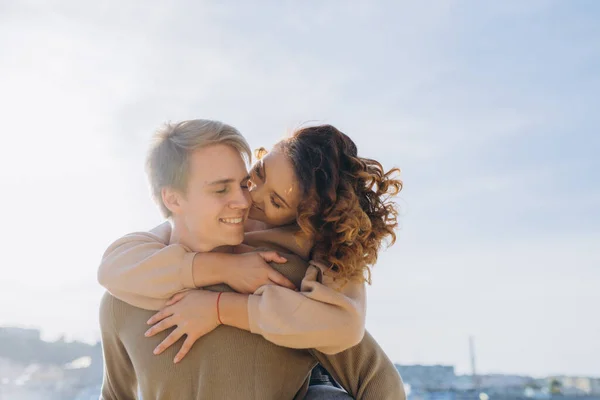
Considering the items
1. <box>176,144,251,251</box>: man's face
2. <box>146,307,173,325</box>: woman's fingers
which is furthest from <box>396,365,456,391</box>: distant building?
<box>146,307,173,325</box>: woman's fingers

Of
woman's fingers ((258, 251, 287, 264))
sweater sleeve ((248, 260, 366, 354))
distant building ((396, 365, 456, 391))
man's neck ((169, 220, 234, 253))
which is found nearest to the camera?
sweater sleeve ((248, 260, 366, 354))

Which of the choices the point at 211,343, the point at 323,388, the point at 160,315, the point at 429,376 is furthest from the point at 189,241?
the point at 429,376

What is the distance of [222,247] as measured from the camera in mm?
2443

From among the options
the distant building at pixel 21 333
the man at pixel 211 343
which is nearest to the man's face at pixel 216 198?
the man at pixel 211 343

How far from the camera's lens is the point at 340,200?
2.24m

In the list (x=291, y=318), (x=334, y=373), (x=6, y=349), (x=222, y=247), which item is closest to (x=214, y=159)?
(x=222, y=247)

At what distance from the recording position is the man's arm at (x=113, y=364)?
2.26 metres

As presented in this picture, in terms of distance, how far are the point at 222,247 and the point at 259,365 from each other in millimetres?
498

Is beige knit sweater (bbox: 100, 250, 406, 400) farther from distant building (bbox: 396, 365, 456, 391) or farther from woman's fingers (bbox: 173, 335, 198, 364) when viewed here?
distant building (bbox: 396, 365, 456, 391)

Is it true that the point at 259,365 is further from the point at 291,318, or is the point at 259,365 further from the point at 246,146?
the point at 246,146

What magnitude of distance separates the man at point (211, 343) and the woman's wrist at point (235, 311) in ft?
0.11

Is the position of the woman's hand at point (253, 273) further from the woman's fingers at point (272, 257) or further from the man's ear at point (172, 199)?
the man's ear at point (172, 199)

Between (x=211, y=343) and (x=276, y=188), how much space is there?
0.56 m

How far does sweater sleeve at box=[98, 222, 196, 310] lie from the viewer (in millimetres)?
2182
